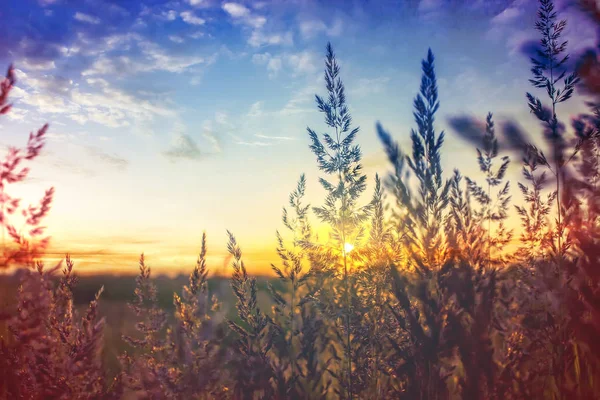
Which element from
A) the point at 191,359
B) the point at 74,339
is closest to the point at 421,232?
the point at 191,359

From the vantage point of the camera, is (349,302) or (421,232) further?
(349,302)

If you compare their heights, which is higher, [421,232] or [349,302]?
[421,232]

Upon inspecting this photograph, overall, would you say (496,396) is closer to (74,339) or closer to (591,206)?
(591,206)

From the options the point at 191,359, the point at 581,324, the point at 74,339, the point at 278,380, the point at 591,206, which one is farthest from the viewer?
the point at 74,339

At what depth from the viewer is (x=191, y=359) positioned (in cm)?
340

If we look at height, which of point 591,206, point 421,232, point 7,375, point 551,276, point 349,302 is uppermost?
point 591,206

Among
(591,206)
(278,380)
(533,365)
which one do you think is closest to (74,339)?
(278,380)

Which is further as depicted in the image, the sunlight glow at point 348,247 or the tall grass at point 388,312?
the sunlight glow at point 348,247

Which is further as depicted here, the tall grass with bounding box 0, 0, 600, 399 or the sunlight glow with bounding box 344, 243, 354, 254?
the sunlight glow with bounding box 344, 243, 354, 254

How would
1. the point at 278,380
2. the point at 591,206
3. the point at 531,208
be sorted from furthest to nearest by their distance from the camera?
the point at 531,208 < the point at 278,380 < the point at 591,206

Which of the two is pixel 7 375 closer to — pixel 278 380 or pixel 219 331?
pixel 219 331

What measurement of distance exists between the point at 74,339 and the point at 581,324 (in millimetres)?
3801

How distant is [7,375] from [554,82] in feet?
16.3

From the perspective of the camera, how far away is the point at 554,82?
12.9 feet
